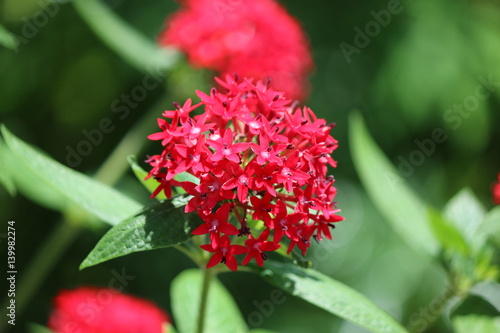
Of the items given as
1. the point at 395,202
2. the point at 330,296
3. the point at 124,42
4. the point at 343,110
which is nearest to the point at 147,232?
the point at 330,296

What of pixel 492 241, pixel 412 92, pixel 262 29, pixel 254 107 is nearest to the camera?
pixel 254 107

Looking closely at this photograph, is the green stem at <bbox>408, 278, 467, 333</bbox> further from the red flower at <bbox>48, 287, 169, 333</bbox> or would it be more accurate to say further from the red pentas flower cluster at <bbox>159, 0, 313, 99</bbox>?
the red pentas flower cluster at <bbox>159, 0, 313, 99</bbox>

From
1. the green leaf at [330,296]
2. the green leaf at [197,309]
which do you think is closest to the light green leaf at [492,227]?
the green leaf at [330,296]

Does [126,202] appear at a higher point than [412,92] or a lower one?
lower

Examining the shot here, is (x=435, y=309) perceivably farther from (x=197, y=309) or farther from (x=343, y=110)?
(x=343, y=110)

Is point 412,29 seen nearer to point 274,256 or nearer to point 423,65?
point 423,65

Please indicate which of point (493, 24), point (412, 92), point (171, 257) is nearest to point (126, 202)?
point (171, 257)
